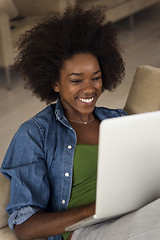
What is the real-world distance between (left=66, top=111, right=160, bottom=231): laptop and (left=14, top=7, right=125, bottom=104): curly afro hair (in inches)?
21.3

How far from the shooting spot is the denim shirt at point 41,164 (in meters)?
1.23

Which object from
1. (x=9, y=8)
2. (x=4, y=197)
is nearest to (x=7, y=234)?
(x=4, y=197)

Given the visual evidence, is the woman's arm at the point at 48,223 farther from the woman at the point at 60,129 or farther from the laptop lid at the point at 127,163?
the laptop lid at the point at 127,163

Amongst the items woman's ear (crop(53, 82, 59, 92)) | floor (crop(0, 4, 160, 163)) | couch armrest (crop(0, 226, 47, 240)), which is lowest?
floor (crop(0, 4, 160, 163))

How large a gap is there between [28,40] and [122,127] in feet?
2.34

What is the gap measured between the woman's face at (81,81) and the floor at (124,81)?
0.79 meters

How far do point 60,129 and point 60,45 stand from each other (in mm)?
274

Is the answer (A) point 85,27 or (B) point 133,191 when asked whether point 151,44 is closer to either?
(A) point 85,27

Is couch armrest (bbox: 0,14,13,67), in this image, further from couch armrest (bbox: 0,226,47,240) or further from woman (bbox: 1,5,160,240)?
couch armrest (bbox: 0,226,47,240)

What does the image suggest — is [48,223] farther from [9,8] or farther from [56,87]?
[9,8]

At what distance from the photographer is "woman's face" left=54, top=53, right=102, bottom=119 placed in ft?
4.40

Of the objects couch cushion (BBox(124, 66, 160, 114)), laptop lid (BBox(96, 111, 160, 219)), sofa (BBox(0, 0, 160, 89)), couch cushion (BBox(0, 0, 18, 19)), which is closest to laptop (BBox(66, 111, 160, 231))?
laptop lid (BBox(96, 111, 160, 219))

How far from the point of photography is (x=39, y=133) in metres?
1.30

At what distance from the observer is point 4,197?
132 centimetres
